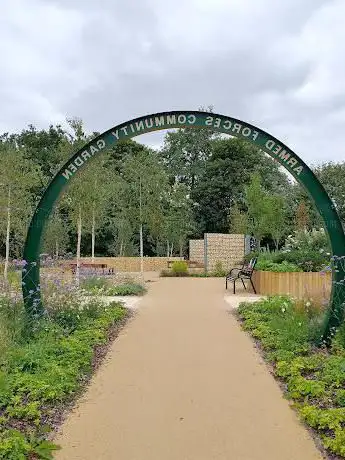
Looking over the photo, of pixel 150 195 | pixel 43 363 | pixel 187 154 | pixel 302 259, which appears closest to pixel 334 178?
pixel 187 154

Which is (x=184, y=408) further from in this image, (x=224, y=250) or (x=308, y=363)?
(x=224, y=250)

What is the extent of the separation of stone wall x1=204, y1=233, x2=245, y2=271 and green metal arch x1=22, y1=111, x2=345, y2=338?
17.8m

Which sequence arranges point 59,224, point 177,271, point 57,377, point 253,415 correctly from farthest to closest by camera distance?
point 59,224
point 177,271
point 57,377
point 253,415

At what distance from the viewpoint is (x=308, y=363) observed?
5.83 meters

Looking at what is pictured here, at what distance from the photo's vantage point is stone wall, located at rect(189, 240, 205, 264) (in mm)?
28469

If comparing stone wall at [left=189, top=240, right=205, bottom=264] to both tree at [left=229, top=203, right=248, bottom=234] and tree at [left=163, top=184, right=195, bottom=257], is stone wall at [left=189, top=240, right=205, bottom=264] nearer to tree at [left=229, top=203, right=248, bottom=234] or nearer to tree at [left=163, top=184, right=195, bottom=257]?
tree at [left=163, top=184, right=195, bottom=257]

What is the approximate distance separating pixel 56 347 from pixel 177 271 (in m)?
17.9

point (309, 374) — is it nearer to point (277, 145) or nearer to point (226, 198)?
point (277, 145)

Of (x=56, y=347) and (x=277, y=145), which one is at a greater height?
(x=277, y=145)

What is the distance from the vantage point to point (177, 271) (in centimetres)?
2417

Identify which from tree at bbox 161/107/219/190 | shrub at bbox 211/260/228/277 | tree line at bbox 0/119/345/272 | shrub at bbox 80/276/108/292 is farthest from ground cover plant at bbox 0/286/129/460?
tree at bbox 161/107/219/190

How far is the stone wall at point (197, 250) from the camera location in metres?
28.5

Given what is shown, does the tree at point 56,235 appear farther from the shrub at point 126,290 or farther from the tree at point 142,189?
the shrub at point 126,290

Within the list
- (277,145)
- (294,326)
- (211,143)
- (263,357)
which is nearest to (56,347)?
(263,357)
